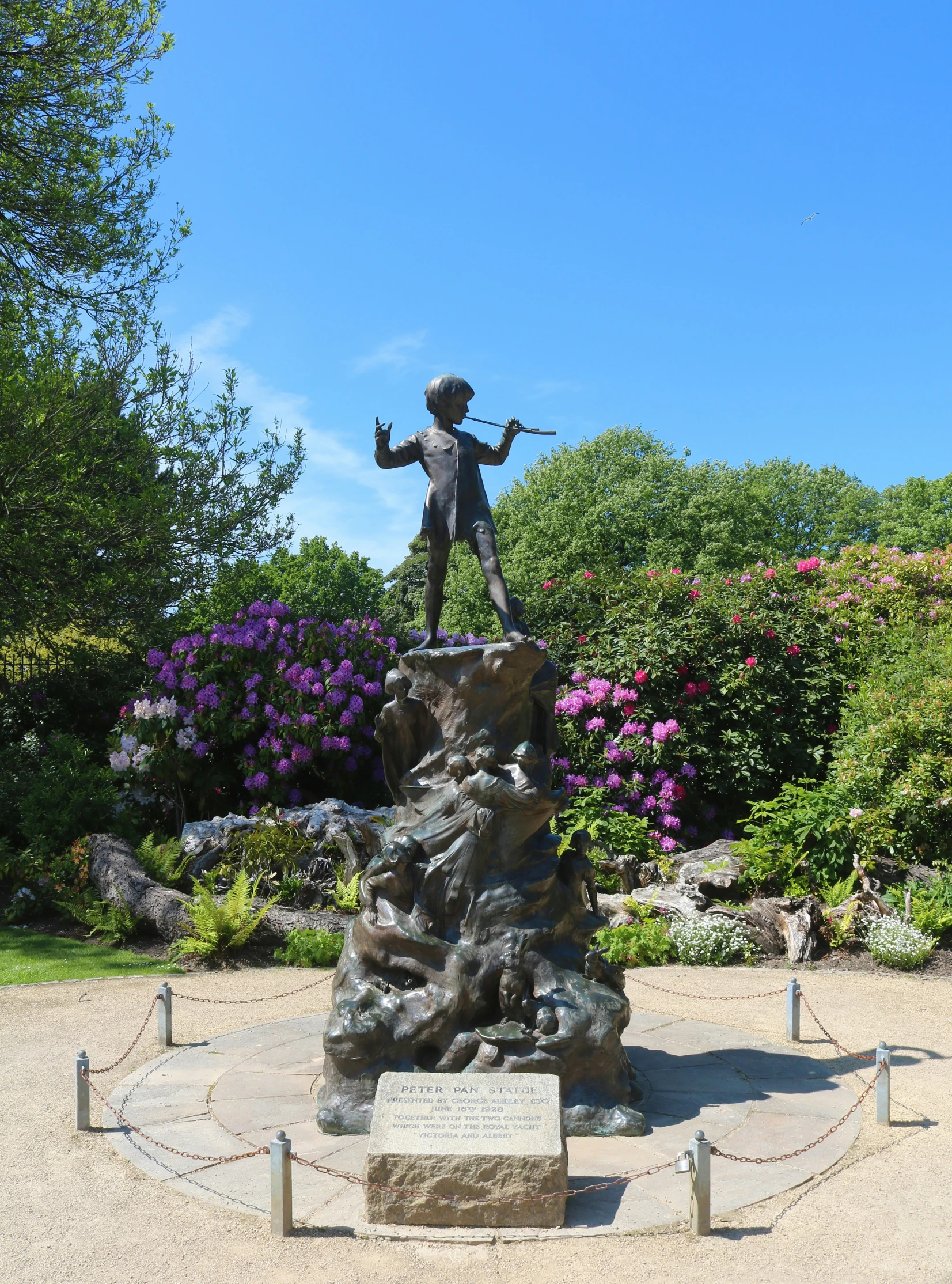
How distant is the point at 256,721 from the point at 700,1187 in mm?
10919

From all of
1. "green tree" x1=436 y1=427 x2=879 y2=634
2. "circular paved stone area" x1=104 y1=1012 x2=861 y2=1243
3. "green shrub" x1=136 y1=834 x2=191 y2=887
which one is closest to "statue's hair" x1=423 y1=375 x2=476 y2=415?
"circular paved stone area" x1=104 y1=1012 x2=861 y2=1243

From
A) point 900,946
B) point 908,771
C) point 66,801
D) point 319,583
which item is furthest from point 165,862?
point 319,583

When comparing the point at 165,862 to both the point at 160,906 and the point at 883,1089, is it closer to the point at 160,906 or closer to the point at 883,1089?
the point at 160,906

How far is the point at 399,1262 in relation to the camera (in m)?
4.30

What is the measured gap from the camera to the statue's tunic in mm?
7312

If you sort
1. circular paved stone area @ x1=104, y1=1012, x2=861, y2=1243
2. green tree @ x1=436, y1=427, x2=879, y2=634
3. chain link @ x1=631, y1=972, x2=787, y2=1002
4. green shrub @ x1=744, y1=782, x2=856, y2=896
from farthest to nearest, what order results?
1. green tree @ x1=436, y1=427, x2=879, y2=634
2. green shrub @ x1=744, y1=782, x2=856, y2=896
3. chain link @ x1=631, y1=972, x2=787, y2=1002
4. circular paved stone area @ x1=104, y1=1012, x2=861, y2=1243

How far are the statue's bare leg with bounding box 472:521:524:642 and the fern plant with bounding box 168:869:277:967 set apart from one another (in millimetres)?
5081

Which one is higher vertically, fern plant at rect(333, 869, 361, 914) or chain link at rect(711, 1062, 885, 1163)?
fern plant at rect(333, 869, 361, 914)

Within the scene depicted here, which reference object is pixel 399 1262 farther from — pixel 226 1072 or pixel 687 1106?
pixel 226 1072

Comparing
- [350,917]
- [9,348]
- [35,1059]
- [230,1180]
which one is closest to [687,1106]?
[230,1180]

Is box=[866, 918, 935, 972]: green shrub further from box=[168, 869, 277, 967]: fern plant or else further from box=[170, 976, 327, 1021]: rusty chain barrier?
box=[168, 869, 277, 967]: fern plant

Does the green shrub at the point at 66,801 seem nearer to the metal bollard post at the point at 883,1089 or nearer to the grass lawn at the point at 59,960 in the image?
the grass lawn at the point at 59,960

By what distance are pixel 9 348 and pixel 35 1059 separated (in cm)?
1015

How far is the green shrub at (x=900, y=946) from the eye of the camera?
10000 millimetres
